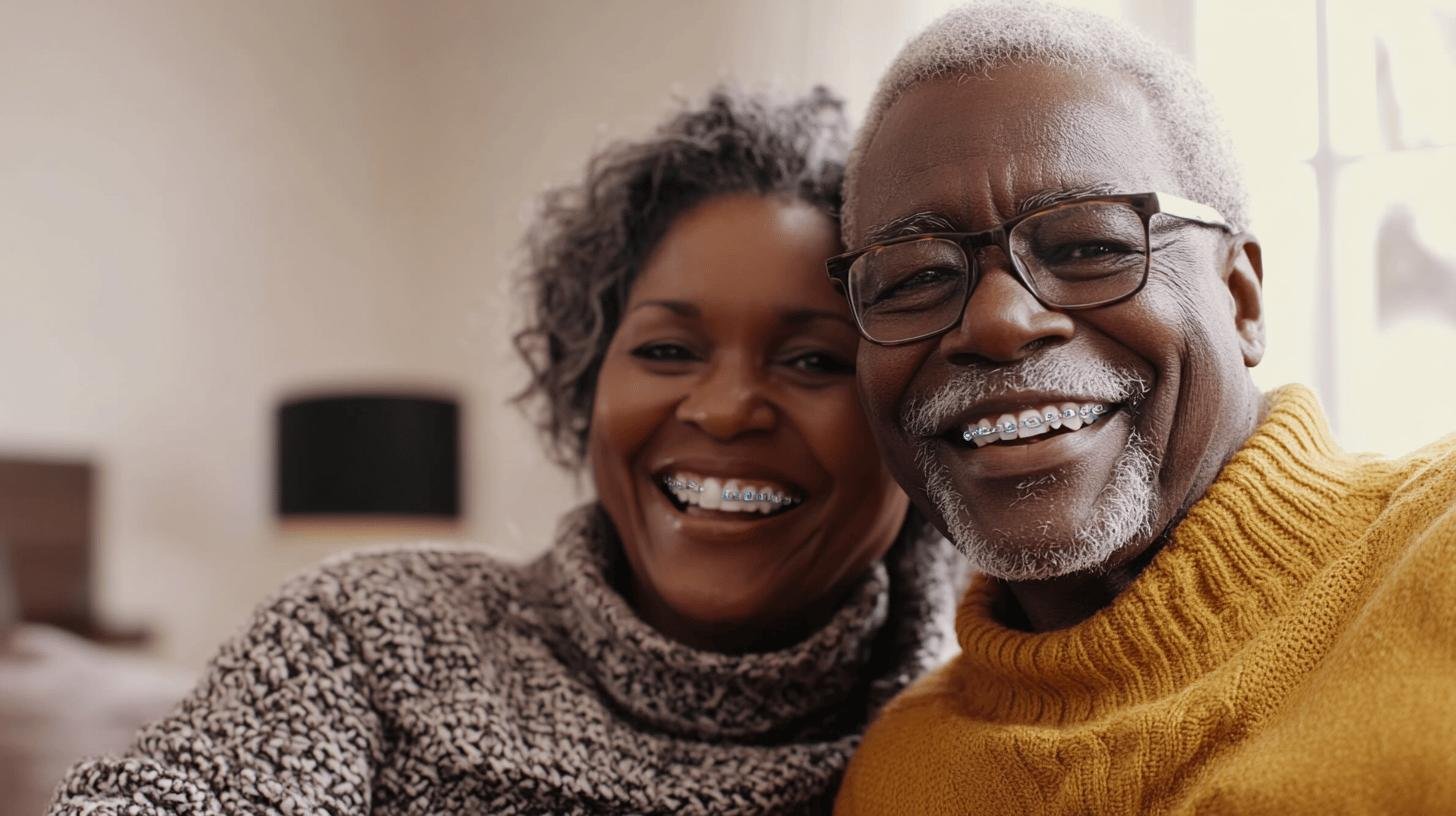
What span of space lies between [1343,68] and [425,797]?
5.99 feet

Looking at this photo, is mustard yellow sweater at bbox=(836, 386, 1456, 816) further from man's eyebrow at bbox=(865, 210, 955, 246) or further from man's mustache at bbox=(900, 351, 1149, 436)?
man's eyebrow at bbox=(865, 210, 955, 246)

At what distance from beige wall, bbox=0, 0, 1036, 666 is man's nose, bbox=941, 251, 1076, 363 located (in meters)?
2.16

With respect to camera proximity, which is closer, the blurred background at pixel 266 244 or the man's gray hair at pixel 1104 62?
the man's gray hair at pixel 1104 62

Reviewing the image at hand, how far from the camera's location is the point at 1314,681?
967 mm

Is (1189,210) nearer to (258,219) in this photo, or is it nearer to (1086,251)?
(1086,251)

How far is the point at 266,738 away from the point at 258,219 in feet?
→ 9.97

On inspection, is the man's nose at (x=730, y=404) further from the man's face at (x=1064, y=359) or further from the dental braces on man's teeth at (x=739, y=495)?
the man's face at (x=1064, y=359)

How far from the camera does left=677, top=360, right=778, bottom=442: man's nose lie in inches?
57.3

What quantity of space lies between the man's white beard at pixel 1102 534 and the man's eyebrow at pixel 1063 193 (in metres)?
0.19

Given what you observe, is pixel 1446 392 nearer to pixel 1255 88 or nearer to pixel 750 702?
pixel 1255 88

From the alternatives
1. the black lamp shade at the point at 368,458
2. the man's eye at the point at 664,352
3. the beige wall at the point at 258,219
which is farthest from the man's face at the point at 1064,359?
the black lamp shade at the point at 368,458

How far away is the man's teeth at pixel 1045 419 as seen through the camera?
1121 millimetres

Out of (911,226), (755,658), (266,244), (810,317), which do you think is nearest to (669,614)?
(755,658)

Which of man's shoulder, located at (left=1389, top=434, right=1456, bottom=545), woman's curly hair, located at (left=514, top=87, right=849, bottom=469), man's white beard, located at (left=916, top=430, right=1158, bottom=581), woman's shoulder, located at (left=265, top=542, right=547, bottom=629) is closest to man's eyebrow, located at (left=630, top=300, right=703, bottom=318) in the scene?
woman's curly hair, located at (left=514, top=87, right=849, bottom=469)
